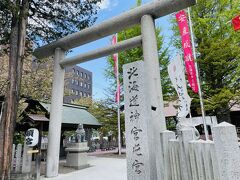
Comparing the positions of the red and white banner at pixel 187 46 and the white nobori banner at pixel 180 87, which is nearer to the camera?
the white nobori banner at pixel 180 87

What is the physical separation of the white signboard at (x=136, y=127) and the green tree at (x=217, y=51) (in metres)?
9.36

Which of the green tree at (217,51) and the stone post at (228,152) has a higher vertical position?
the green tree at (217,51)

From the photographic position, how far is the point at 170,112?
72.4 ft

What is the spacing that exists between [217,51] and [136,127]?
10756 millimetres

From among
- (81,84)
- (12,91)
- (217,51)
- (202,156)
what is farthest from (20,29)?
(81,84)

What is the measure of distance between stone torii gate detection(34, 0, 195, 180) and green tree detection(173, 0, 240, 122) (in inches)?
322

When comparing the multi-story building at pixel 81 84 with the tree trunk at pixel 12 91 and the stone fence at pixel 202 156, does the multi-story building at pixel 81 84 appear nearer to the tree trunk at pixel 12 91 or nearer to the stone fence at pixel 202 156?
the tree trunk at pixel 12 91

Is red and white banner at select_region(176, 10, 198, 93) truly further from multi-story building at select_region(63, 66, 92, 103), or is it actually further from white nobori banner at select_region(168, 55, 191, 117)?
multi-story building at select_region(63, 66, 92, 103)

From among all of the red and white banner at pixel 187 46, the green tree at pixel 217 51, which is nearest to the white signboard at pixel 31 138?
the red and white banner at pixel 187 46

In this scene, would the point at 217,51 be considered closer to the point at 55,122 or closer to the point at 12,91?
the point at 55,122

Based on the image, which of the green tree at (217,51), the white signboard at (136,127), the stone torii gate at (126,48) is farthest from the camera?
the green tree at (217,51)

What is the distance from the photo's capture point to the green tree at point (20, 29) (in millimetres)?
7141

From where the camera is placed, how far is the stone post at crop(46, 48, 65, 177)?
816cm

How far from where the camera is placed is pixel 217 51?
13438 millimetres
